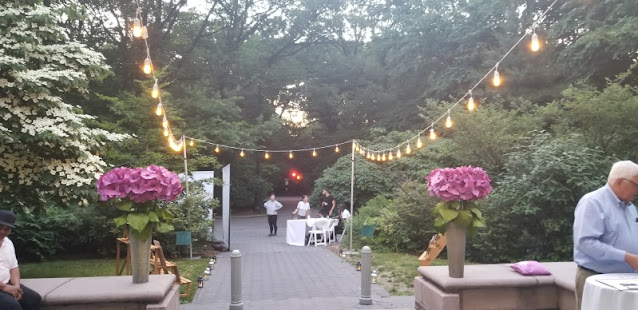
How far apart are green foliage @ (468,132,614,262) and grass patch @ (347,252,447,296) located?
56.2 inches

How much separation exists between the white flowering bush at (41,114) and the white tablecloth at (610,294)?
22.7ft

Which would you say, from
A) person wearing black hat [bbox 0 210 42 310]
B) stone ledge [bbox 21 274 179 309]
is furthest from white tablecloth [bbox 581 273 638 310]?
person wearing black hat [bbox 0 210 42 310]

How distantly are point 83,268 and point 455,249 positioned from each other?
9.48 m

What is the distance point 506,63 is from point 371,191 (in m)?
8.97

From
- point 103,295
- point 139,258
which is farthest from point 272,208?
point 103,295

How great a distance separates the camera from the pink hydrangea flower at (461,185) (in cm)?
503

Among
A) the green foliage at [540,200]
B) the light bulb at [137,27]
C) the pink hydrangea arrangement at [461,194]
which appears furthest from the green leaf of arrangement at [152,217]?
A: the green foliage at [540,200]

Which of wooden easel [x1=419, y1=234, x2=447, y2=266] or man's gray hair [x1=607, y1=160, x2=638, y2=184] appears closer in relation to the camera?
man's gray hair [x1=607, y1=160, x2=638, y2=184]

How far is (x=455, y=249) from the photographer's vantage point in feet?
16.6

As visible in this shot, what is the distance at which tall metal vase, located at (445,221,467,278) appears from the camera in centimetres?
502

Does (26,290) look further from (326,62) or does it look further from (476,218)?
(326,62)

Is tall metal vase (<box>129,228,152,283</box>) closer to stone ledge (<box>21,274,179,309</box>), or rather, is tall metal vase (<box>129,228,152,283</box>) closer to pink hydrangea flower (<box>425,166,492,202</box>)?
stone ledge (<box>21,274,179,309</box>)

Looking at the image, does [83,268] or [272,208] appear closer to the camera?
[83,268]

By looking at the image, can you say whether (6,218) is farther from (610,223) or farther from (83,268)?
(83,268)
